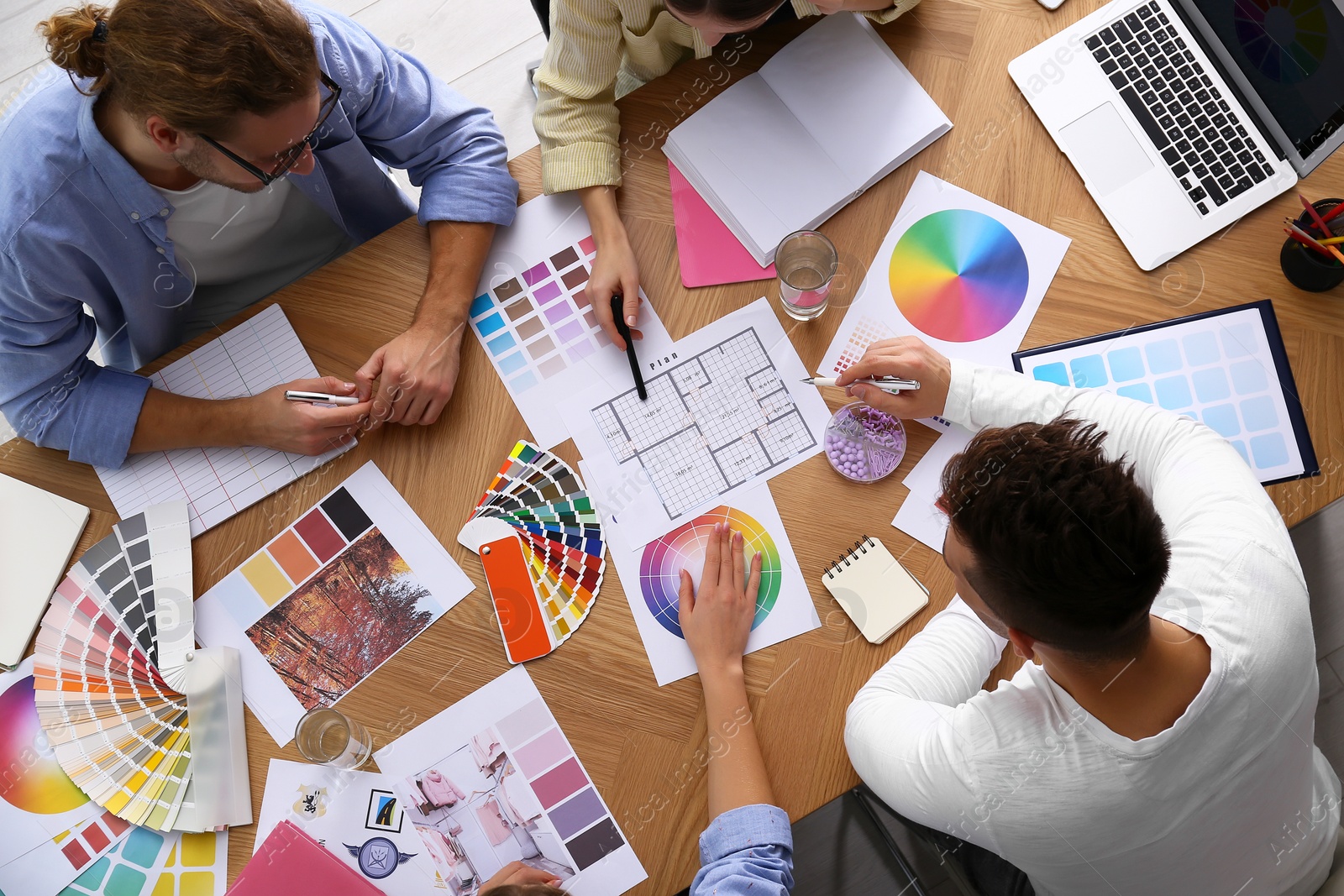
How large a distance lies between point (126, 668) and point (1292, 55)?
1.91 metres

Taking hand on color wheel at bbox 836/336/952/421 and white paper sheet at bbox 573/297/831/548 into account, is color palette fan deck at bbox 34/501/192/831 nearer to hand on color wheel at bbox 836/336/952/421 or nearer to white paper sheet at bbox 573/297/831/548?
white paper sheet at bbox 573/297/831/548

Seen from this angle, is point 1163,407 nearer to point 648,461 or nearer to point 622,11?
point 648,461

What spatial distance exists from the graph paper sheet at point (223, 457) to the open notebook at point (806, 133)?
2.35 ft

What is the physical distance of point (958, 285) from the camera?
125 centimetres

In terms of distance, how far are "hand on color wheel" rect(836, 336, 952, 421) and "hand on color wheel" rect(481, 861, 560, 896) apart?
0.81 meters

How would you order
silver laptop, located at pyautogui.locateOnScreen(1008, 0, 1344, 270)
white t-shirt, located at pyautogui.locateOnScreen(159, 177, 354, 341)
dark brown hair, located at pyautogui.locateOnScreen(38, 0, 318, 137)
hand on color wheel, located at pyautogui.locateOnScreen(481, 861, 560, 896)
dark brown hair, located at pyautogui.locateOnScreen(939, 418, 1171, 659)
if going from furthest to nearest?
white t-shirt, located at pyautogui.locateOnScreen(159, 177, 354, 341)
silver laptop, located at pyautogui.locateOnScreen(1008, 0, 1344, 270)
hand on color wheel, located at pyautogui.locateOnScreen(481, 861, 560, 896)
dark brown hair, located at pyautogui.locateOnScreen(38, 0, 318, 137)
dark brown hair, located at pyautogui.locateOnScreen(939, 418, 1171, 659)

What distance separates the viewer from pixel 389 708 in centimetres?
118

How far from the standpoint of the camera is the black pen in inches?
49.3

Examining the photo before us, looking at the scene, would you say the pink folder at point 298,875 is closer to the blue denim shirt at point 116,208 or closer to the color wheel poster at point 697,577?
the color wheel poster at point 697,577

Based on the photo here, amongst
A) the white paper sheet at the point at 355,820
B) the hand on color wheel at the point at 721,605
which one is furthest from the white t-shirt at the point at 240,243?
the hand on color wheel at the point at 721,605

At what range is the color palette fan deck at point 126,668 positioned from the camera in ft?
3.82

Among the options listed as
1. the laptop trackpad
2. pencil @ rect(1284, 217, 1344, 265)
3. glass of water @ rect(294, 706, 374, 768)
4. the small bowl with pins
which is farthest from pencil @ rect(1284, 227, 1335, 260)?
glass of water @ rect(294, 706, 374, 768)

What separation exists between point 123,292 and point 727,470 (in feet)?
3.23

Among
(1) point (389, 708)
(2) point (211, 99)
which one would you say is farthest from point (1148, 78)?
(1) point (389, 708)
